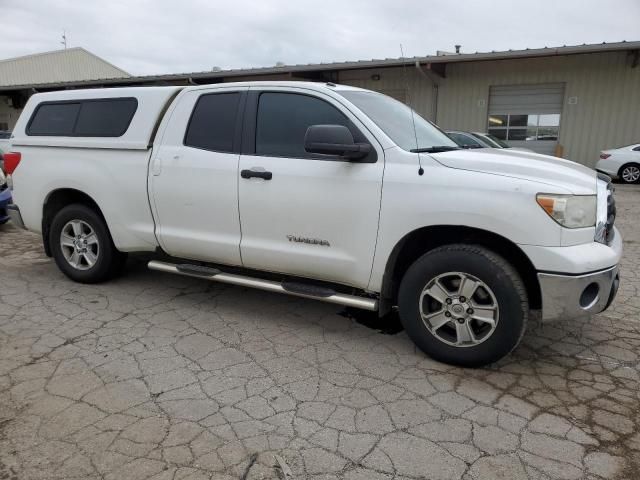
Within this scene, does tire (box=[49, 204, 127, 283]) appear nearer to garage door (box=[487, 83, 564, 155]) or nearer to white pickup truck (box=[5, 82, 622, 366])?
white pickup truck (box=[5, 82, 622, 366])

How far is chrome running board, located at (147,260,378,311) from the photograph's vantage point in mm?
3525

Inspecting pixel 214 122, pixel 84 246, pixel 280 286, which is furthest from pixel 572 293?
pixel 84 246

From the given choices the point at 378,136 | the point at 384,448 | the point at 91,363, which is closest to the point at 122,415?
the point at 91,363

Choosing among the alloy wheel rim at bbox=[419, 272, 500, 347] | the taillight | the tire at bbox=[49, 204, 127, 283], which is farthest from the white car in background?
the taillight

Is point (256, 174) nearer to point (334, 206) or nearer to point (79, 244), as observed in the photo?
point (334, 206)

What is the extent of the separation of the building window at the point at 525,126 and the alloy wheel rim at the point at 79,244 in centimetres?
1524

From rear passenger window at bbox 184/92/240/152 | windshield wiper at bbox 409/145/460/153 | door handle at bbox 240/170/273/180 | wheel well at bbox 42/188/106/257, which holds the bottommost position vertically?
wheel well at bbox 42/188/106/257

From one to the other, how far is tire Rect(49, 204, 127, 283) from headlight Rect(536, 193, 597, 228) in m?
3.86

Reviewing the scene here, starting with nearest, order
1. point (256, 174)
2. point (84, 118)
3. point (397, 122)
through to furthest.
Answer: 1. point (256, 174)
2. point (397, 122)
3. point (84, 118)

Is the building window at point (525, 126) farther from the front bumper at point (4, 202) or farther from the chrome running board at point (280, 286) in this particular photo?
the chrome running board at point (280, 286)

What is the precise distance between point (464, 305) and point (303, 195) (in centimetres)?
134

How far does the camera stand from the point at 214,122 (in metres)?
4.16

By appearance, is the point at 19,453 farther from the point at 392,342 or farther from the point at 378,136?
the point at 378,136

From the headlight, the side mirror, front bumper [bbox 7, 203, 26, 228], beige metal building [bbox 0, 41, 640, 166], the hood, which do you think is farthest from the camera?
beige metal building [bbox 0, 41, 640, 166]
